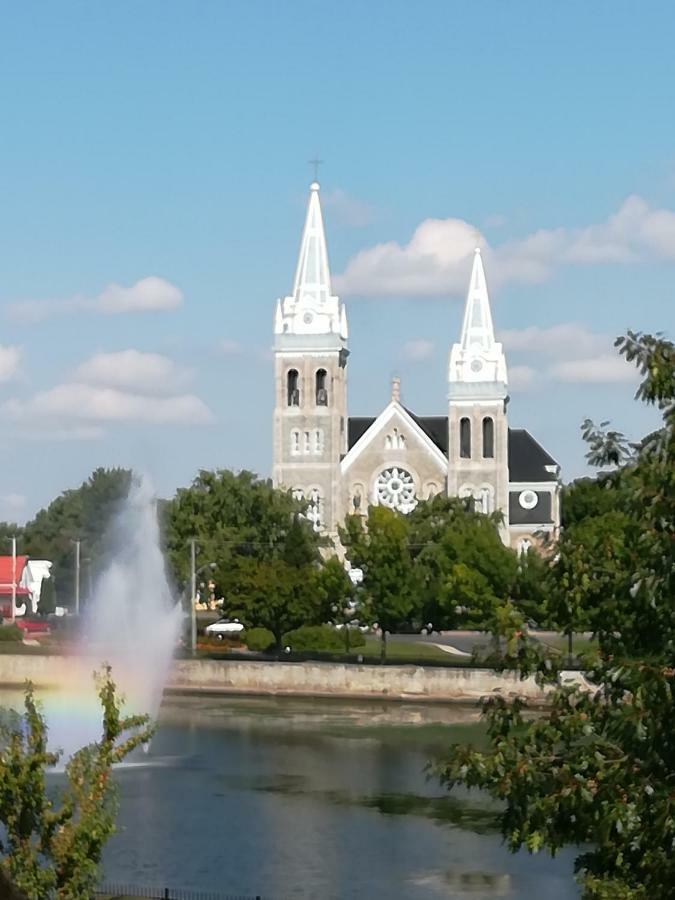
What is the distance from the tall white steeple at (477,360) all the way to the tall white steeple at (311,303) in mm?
7211

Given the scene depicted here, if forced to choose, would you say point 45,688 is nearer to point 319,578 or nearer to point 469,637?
point 319,578

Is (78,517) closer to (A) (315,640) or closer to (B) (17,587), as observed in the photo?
(B) (17,587)

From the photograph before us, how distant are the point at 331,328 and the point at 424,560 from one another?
32774 millimetres

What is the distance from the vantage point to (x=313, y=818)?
39.9 m

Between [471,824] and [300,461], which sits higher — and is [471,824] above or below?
below

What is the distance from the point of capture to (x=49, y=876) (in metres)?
20.4

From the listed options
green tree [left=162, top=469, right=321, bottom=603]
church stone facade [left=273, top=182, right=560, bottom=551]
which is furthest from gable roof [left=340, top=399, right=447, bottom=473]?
green tree [left=162, top=469, right=321, bottom=603]

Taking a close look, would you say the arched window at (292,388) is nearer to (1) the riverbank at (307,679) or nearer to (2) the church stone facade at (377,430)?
(2) the church stone facade at (377,430)

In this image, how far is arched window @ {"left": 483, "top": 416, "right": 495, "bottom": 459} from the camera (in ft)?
367

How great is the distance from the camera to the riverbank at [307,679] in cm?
6397

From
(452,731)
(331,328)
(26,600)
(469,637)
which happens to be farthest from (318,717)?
(26,600)

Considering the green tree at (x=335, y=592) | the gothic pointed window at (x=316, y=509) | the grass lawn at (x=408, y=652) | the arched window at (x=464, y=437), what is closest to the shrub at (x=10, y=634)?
the green tree at (x=335, y=592)

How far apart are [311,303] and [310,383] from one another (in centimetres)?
469

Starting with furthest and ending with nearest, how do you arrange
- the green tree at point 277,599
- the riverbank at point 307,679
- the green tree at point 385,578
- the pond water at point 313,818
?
the green tree at point 385,578 → the green tree at point 277,599 → the riverbank at point 307,679 → the pond water at point 313,818
